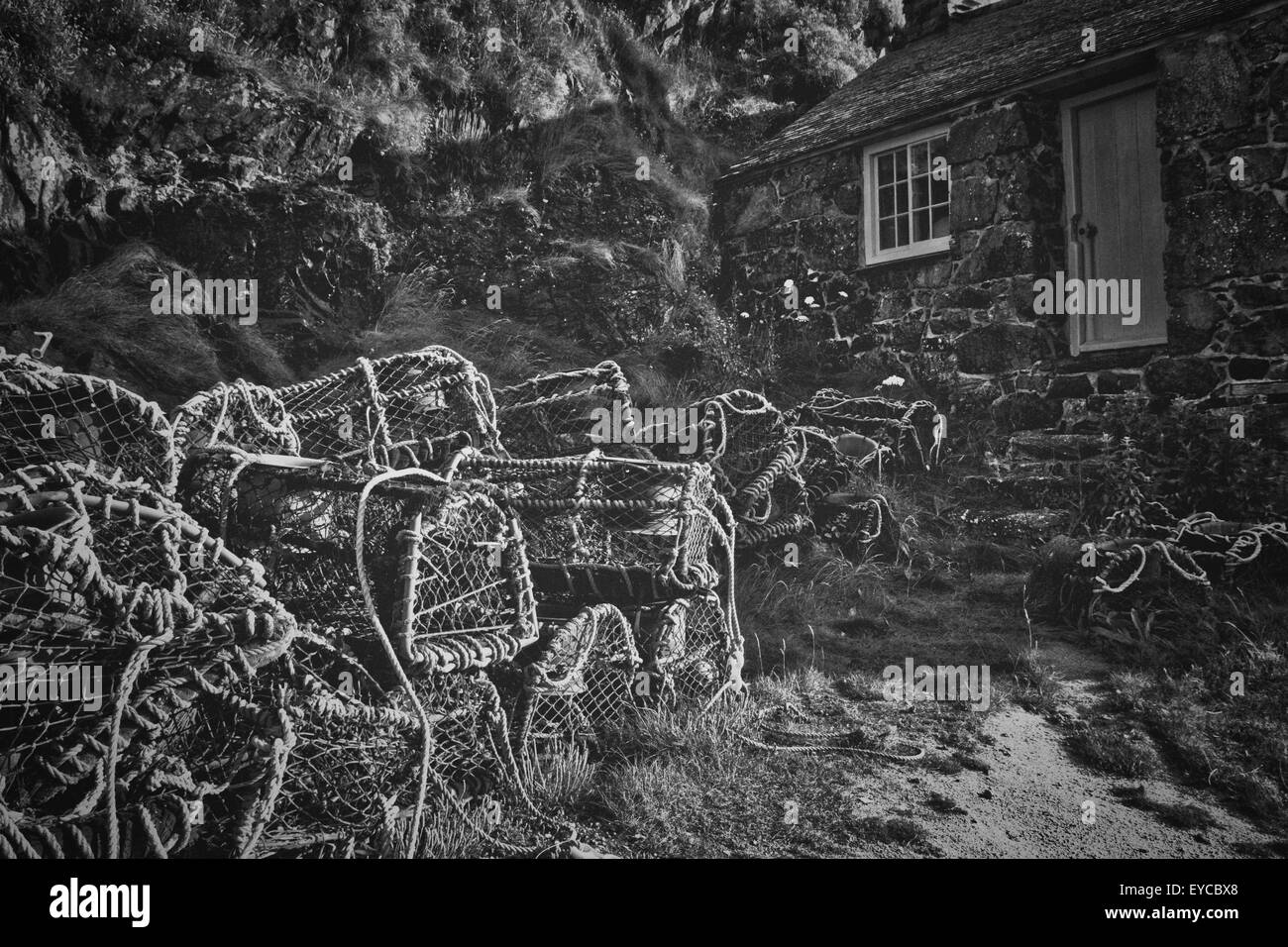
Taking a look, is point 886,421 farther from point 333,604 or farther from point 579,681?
point 333,604

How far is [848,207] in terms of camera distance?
22.3 ft

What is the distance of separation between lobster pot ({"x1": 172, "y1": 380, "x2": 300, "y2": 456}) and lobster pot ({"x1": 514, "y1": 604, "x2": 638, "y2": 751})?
1.28 m

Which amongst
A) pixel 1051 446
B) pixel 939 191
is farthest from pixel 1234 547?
pixel 939 191

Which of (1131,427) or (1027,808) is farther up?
(1131,427)

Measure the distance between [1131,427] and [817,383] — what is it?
6.38 feet

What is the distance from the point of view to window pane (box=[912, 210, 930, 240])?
21.2 feet

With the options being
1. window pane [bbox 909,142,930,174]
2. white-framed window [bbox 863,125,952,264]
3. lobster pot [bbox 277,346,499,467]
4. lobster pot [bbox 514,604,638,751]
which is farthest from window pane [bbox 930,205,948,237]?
lobster pot [bbox 514,604,638,751]

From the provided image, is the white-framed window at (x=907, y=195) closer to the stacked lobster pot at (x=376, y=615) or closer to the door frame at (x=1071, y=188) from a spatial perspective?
the door frame at (x=1071, y=188)

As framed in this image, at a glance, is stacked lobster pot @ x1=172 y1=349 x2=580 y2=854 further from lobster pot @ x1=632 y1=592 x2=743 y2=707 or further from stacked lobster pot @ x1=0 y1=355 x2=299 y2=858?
lobster pot @ x1=632 y1=592 x2=743 y2=707

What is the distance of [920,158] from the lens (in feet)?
21.2

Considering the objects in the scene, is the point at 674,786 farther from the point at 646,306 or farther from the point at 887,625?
the point at 646,306

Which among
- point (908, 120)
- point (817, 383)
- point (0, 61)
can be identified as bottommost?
point (817, 383)

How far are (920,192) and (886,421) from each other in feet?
6.30

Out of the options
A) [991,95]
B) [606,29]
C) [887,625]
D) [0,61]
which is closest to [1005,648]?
[887,625]
